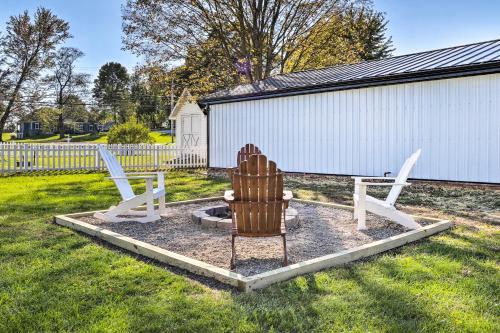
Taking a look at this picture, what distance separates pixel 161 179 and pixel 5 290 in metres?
3.62

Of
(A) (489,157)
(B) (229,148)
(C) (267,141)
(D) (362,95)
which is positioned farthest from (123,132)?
(A) (489,157)

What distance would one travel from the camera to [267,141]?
46.2 feet

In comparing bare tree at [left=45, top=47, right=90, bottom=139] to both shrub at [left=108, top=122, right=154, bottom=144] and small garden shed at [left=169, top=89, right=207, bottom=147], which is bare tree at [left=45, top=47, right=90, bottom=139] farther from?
small garden shed at [left=169, top=89, right=207, bottom=147]

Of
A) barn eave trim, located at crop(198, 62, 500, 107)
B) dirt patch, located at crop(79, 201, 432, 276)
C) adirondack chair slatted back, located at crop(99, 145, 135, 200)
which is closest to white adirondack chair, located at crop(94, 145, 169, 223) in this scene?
adirondack chair slatted back, located at crop(99, 145, 135, 200)

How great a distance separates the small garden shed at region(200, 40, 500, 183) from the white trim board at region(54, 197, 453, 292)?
4.62 metres

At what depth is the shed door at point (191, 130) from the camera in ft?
73.9

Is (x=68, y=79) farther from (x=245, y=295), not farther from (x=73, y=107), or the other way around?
(x=245, y=295)

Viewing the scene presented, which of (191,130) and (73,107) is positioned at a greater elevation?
(73,107)

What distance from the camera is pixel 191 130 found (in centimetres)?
2284

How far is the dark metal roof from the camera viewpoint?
9378 millimetres

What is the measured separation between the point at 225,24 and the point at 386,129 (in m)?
14.0

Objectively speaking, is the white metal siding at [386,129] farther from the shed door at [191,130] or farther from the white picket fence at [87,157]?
the shed door at [191,130]

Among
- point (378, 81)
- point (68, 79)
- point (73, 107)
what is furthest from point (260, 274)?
point (73, 107)

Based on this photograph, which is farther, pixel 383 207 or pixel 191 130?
pixel 191 130
